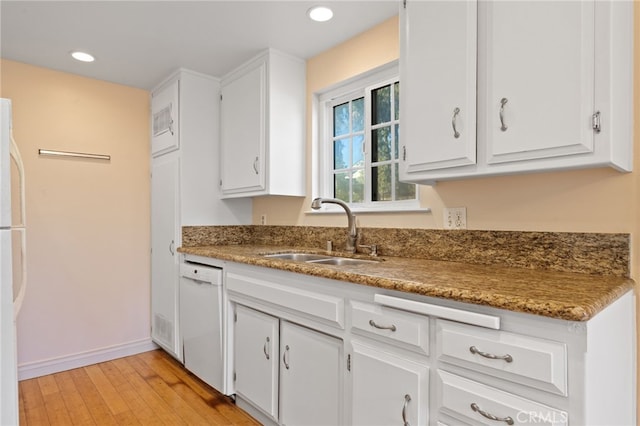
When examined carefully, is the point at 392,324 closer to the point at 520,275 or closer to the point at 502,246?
the point at 520,275

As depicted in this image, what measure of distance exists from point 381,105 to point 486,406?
182 centimetres

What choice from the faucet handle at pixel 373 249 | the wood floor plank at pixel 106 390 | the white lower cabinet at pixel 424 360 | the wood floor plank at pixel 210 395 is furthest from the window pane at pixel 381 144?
the wood floor plank at pixel 106 390

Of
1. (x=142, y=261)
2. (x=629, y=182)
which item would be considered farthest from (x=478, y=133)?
(x=142, y=261)

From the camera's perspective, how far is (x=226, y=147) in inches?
118

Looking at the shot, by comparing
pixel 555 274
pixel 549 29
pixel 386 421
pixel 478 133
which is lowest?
pixel 386 421

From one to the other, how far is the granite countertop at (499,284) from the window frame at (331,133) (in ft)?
1.99

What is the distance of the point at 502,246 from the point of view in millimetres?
1683

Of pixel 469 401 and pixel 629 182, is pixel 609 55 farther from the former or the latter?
pixel 469 401

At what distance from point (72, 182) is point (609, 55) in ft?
11.2

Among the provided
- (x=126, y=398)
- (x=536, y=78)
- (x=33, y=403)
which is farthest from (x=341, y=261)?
(x=33, y=403)

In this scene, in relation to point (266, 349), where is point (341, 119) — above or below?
above

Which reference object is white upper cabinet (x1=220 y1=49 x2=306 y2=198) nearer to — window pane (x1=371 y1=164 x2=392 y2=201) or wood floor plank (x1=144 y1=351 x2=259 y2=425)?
window pane (x1=371 y1=164 x2=392 y2=201)

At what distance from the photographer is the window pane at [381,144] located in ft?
7.69

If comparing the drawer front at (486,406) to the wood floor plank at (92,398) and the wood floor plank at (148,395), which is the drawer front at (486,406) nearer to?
the wood floor plank at (148,395)
